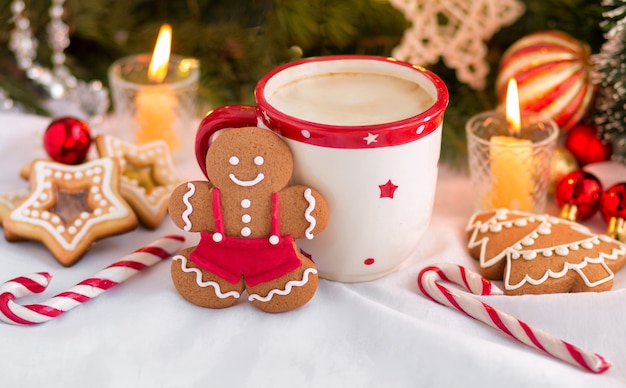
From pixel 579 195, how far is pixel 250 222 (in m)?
0.51

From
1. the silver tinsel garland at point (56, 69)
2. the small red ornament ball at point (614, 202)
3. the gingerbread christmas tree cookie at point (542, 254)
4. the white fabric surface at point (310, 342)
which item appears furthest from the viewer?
the silver tinsel garland at point (56, 69)

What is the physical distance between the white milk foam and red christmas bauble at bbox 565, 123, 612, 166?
17.4 inches

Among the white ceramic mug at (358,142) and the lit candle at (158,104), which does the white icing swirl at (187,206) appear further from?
the lit candle at (158,104)

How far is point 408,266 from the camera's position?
3.18 feet

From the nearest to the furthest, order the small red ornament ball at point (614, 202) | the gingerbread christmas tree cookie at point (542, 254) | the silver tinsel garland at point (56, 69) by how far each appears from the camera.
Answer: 1. the gingerbread christmas tree cookie at point (542, 254)
2. the small red ornament ball at point (614, 202)
3. the silver tinsel garland at point (56, 69)

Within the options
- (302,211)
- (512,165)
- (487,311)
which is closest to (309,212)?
(302,211)

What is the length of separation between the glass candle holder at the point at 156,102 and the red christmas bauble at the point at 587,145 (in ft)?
2.13

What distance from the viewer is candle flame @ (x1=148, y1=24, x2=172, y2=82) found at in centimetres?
122

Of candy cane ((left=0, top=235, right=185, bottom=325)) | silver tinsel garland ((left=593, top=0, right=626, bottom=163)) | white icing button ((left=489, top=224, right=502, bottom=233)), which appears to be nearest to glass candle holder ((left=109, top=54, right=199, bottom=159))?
candy cane ((left=0, top=235, right=185, bottom=325))

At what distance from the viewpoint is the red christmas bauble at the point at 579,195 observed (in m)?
1.06

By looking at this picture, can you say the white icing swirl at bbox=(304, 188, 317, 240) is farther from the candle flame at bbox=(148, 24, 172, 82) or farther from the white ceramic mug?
the candle flame at bbox=(148, 24, 172, 82)

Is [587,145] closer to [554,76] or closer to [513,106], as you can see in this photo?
[554,76]

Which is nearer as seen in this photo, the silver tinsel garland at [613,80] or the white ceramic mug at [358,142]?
the white ceramic mug at [358,142]

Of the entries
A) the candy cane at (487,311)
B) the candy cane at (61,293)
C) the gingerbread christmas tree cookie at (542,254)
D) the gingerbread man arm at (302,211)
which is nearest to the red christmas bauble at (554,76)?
the gingerbread christmas tree cookie at (542,254)
